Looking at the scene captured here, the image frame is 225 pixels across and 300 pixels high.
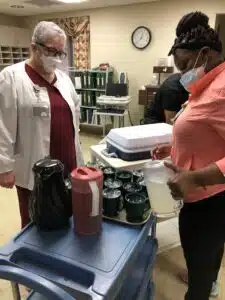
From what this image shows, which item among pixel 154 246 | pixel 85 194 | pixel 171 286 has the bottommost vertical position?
pixel 171 286

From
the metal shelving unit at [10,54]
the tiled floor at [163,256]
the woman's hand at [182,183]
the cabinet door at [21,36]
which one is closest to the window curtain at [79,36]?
the cabinet door at [21,36]

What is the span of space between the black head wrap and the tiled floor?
58.3 inches

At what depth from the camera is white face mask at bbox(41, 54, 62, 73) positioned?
145 centimetres

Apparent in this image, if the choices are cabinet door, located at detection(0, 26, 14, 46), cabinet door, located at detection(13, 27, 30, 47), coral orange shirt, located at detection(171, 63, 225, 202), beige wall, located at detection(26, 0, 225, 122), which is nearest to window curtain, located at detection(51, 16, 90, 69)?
beige wall, located at detection(26, 0, 225, 122)

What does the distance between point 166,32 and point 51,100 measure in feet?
11.6

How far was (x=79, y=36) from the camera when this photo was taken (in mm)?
5152

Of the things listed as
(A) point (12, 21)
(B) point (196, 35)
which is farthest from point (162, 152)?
(A) point (12, 21)

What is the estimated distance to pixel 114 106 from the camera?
469 cm

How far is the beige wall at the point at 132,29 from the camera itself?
13.8 feet

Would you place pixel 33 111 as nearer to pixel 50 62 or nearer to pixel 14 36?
pixel 50 62

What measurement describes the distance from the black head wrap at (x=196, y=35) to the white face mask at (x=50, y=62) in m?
0.74

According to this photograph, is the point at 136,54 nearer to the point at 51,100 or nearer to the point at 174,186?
the point at 51,100

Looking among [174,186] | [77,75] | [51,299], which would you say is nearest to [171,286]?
[174,186]

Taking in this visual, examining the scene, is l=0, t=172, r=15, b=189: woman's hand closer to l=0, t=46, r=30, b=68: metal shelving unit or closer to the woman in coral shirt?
the woman in coral shirt
